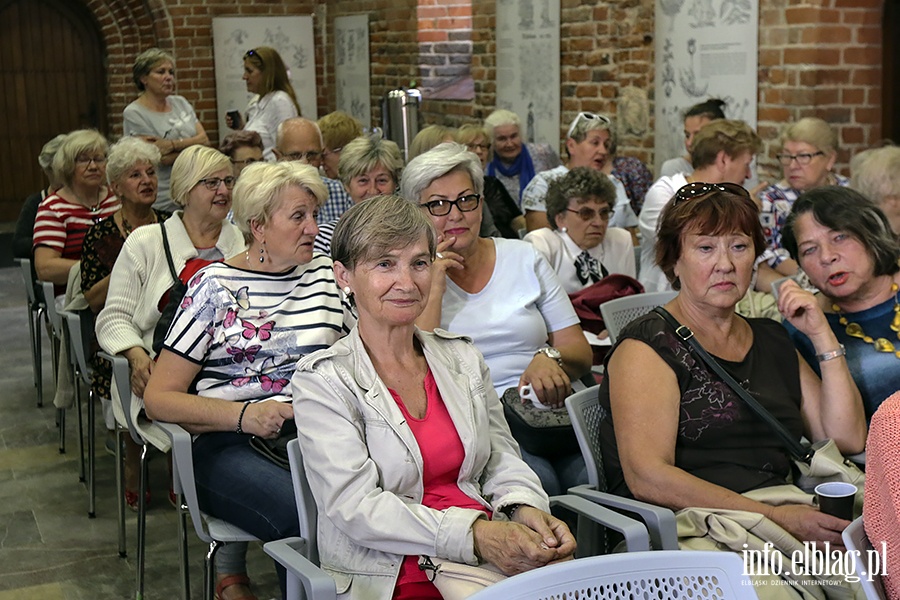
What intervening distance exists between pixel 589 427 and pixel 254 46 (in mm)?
9038

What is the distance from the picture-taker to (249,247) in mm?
3184

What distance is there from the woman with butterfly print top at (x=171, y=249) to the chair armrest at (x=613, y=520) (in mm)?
1716

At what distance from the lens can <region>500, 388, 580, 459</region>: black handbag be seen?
9.80 ft

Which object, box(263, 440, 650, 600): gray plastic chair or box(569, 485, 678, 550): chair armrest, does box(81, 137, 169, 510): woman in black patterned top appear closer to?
box(263, 440, 650, 600): gray plastic chair

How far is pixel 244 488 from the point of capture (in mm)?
2809

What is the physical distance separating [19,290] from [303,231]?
651 centimetres

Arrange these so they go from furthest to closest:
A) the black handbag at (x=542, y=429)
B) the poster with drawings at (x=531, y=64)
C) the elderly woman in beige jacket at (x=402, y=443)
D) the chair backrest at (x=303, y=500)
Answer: the poster with drawings at (x=531, y=64), the black handbag at (x=542, y=429), the chair backrest at (x=303, y=500), the elderly woman in beige jacket at (x=402, y=443)

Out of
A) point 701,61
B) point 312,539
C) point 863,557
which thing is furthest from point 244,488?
point 701,61

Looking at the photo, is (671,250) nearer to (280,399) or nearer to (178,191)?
(280,399)

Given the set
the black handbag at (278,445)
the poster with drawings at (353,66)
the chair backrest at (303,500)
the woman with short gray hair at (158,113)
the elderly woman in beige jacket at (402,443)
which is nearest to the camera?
the elderly woman in beige jacket at (402,443)

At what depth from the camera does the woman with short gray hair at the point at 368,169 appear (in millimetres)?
4430

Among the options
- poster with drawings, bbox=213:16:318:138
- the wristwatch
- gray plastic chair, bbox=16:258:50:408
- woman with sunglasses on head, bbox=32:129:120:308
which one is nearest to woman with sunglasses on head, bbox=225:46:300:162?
gray plastic chair, bbox=16:258:50:408

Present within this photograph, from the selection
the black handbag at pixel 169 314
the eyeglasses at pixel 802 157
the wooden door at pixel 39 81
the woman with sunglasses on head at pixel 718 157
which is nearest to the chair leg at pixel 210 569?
the black handbag at pixel 169 314

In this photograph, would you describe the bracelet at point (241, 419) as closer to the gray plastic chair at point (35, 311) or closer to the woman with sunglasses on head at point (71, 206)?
the woman with sunglasses on head at point (71, 206)
